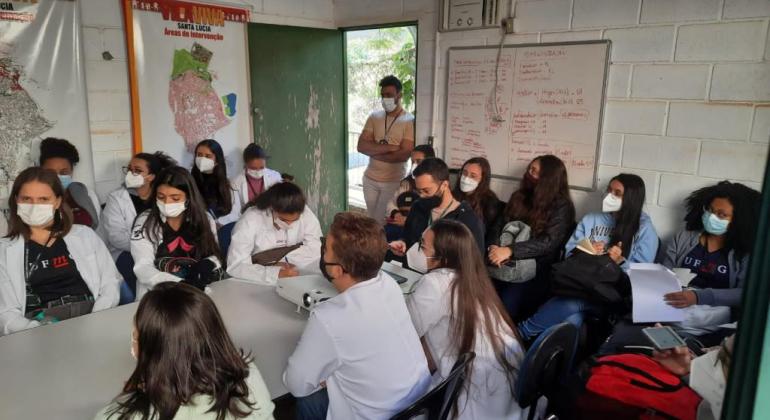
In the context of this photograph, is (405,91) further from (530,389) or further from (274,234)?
(530,389)

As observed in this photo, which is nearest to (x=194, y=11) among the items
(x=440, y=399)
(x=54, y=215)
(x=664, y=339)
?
(x=54, y=215)

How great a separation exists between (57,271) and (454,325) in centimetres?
163

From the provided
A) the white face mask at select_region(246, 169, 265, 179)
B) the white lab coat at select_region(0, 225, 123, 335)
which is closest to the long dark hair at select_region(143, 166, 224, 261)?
the white lab coat at select_region(0, 225, 123, 335)

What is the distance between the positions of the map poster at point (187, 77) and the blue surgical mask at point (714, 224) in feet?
11.2

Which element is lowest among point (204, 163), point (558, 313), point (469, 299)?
point (558, 313)

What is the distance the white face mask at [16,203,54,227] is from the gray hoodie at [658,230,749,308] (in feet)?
9.50

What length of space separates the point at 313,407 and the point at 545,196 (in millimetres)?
2121

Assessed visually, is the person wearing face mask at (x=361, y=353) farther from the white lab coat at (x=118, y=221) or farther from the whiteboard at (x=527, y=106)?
the whiteboard at (x=527, y=106)

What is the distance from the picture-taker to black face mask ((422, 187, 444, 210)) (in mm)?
2939

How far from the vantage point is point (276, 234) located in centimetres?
268

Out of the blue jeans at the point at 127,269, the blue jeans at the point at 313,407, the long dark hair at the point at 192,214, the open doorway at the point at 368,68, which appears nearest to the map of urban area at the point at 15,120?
the blue jeans at the point at 127,269

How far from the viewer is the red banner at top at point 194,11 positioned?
373 cm

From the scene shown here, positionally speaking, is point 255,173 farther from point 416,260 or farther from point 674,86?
point 674,86

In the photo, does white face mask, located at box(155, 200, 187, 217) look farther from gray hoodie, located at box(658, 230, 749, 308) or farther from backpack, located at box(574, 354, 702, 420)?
gray hoodie, located at box(658, 230, 749, 308)
